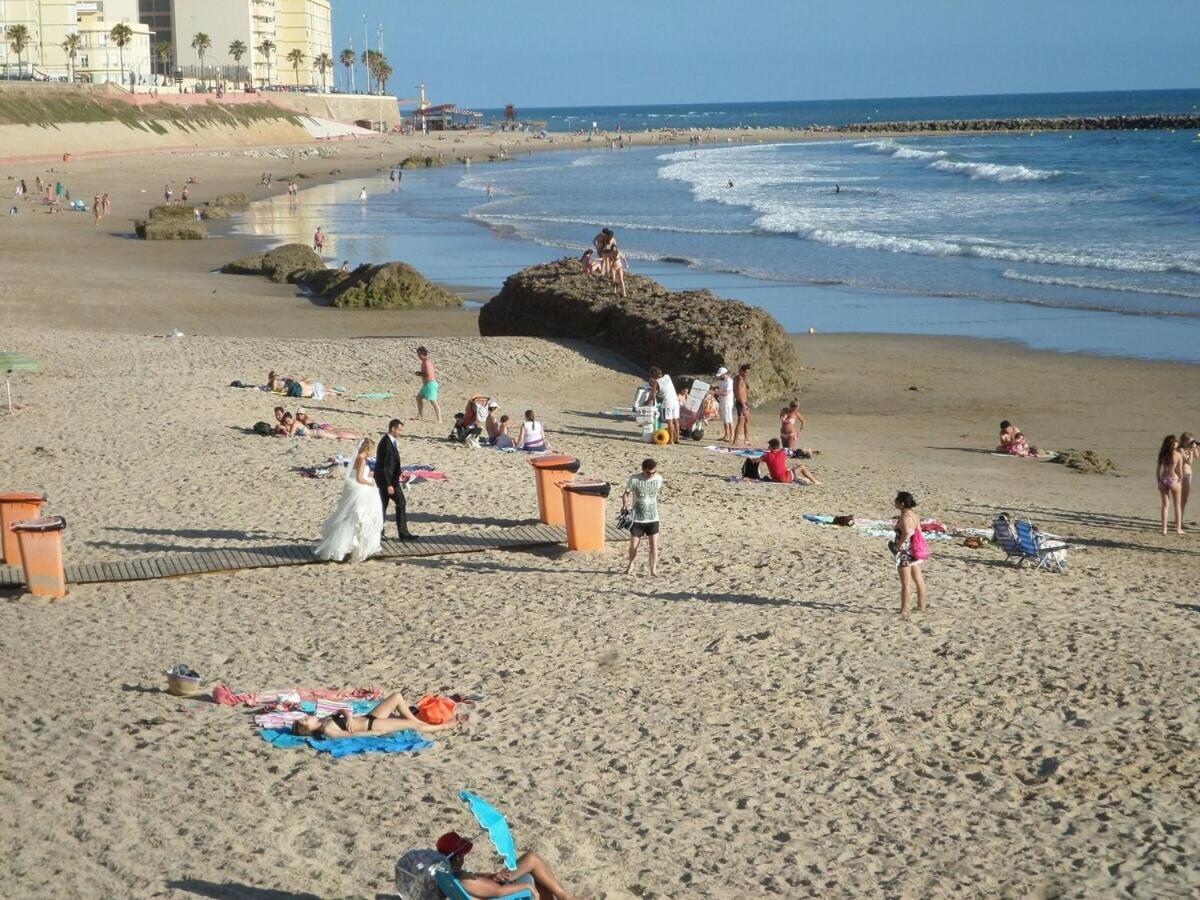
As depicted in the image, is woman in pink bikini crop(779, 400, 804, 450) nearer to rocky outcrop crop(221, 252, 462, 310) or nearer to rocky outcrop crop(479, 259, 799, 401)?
rocky outcrop crop(479, 259, 799, 401)

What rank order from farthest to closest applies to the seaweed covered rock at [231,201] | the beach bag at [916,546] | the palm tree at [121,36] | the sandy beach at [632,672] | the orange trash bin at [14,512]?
1. the palm tree at [121,36]
2. the seaweed covered rock at [231,201]
3. the orange trash bin at [14,512]
4. the beach bag at [916,546]
5. the sandy beach at [632,672]

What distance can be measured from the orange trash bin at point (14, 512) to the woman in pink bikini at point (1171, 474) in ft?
34.1

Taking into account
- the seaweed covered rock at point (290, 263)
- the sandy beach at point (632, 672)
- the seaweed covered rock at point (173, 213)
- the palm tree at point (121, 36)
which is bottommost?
the sandy beach at point (632, 672)

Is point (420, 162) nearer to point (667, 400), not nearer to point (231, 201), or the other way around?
Result: point (231, 201)

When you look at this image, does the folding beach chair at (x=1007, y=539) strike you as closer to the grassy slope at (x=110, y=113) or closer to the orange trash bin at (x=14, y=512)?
the orange trash bin at (x=14, y=512)

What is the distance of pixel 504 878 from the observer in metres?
6.61

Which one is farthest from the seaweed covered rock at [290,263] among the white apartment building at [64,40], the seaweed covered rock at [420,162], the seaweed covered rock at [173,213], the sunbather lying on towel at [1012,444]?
the white apartment building at [64,40]

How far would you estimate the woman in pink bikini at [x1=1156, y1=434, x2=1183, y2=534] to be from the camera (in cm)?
1398

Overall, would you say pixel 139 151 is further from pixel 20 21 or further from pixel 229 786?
pixel 229 786

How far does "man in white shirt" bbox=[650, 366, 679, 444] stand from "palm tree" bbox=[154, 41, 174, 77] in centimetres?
10378

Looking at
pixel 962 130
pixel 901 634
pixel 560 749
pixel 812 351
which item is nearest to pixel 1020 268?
pixel 812 351

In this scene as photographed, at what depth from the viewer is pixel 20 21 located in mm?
95688

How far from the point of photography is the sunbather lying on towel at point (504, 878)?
Answer: 6.48 metres

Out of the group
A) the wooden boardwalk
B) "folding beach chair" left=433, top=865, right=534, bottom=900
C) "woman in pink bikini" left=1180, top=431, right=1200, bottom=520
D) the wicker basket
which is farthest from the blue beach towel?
"woman in pink bikini" left=1180, top=431, right=1200, bottom=520
